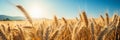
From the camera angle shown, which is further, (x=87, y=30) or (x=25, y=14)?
(x=25, y=14)

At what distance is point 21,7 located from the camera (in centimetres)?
222

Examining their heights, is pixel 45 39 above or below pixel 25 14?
below

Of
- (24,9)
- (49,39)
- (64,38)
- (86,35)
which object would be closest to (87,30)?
(86,35)

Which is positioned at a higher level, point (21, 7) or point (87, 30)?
point (21, 7)

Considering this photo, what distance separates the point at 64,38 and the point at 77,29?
1.13ft

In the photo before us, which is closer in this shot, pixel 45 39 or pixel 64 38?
pixel 45 39

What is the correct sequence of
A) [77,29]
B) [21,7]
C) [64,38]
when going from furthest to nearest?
[21,7]
[64,38]
[77,29]

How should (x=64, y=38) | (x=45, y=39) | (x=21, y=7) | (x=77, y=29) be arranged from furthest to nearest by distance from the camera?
(x=21, y=7) → (x=64, y=38) → (x=77, y=29) → (x=45, y=39)

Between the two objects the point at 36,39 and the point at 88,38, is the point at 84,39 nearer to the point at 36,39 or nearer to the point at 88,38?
the point at 88,38

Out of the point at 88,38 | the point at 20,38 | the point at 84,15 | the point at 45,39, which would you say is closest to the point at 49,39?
the point at 45,39

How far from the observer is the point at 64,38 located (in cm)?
194

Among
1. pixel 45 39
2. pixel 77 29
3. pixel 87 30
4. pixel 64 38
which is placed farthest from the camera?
pixel 87 30

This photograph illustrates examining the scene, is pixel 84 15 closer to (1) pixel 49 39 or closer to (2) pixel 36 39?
(2) pixel 36 39

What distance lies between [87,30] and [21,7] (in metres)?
0.72
